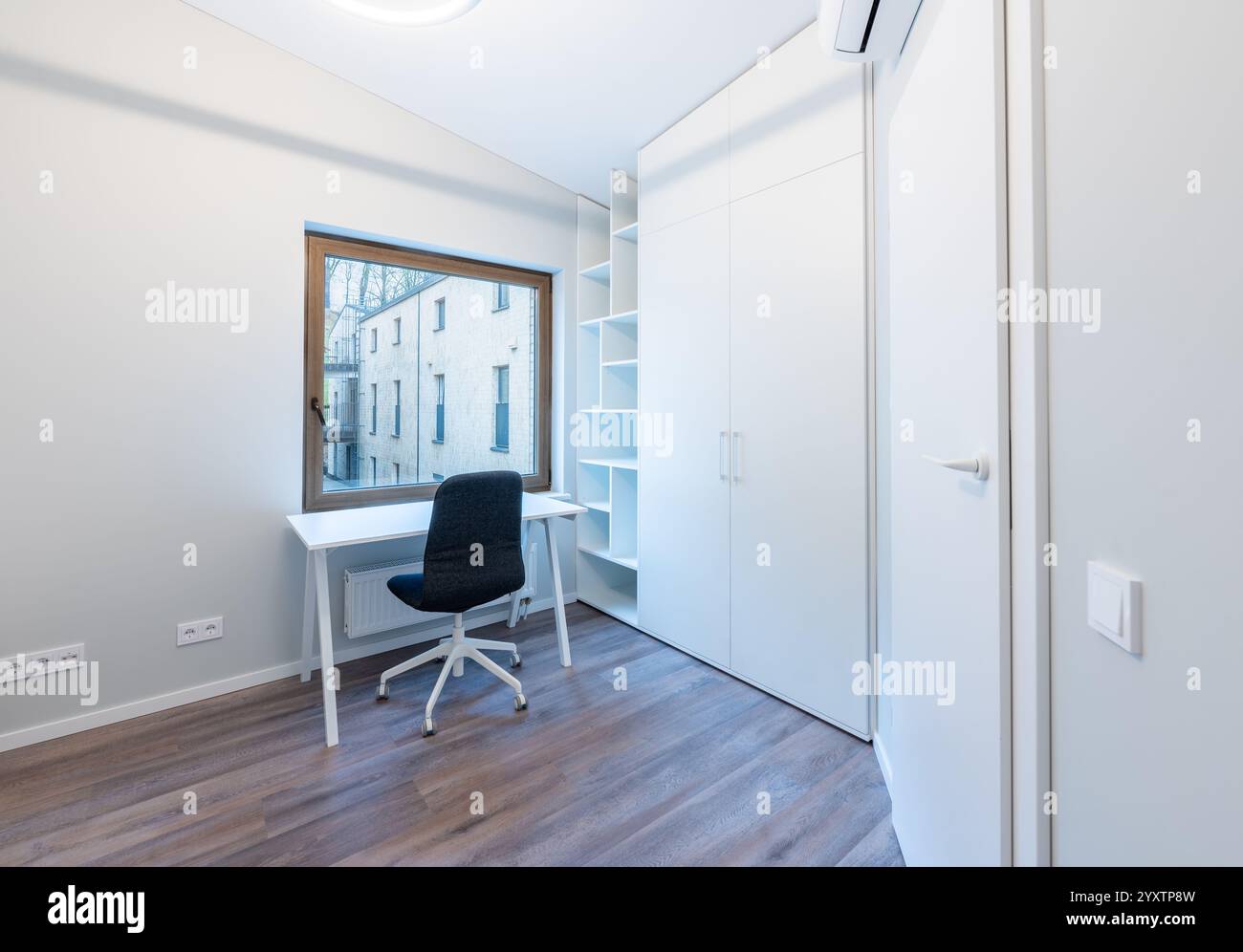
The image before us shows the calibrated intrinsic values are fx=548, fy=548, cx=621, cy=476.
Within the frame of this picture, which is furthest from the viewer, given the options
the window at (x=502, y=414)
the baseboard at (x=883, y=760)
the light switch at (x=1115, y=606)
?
the window at (x=502, y=414)

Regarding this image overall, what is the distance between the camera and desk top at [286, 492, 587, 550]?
226cm

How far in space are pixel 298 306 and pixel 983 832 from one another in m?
3.23

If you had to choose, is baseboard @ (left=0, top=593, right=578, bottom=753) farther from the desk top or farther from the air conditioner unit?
the air conditioner unit

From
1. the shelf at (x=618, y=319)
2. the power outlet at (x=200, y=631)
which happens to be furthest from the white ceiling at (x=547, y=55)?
the power outlet at (x=200, y=631)

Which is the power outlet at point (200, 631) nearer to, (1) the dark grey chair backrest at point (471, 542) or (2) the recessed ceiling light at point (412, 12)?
(1) the dark grey chair backrest at point (471, 542)

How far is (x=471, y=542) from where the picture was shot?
2381mm

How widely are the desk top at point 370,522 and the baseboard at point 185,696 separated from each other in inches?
26.2

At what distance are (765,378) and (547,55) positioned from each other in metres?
1.75

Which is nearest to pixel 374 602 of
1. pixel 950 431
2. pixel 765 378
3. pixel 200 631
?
pixel 200 631

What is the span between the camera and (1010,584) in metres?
0.99

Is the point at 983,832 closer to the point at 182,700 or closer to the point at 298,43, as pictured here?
the point at 182,700

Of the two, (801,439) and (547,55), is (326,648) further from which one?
(547,55)

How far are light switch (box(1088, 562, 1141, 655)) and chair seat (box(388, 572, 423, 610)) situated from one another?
7.28 feet

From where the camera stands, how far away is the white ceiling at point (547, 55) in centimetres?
222
